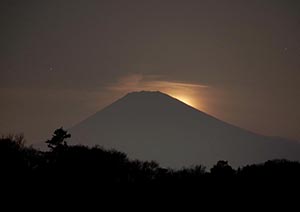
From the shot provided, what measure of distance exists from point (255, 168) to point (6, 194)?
2623cm

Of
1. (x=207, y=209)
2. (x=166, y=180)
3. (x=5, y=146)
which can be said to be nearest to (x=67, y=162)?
(x=5, y=146)

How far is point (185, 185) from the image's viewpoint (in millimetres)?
47781

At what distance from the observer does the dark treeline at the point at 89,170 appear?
4644 centimetres

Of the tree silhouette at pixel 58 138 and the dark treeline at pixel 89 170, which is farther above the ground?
the tree silhouette at pixel 58 138

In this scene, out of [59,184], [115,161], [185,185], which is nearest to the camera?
[59,184]

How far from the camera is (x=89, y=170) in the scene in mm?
51969

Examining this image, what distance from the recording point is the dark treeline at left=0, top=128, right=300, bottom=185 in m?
46.4

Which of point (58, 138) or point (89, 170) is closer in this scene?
point (89, 170)

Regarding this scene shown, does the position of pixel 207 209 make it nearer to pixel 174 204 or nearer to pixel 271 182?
pixel 174 204

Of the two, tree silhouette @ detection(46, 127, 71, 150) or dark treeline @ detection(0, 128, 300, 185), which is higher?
tree silhouette @ detection(46, 127, 71, 150)

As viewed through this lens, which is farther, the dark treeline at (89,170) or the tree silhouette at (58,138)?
the tree silhouette at (58,138)

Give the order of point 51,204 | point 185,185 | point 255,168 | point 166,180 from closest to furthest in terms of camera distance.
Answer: point 51,204, point 185,185, point 166,180, point 255,168

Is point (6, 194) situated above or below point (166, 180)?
below

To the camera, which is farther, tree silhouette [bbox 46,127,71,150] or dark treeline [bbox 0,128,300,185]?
tree silhouette [bbox 46,127,71,150]
